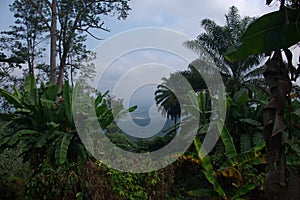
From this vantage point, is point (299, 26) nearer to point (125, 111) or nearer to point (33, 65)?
point (125, 111)

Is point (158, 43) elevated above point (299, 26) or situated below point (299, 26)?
above

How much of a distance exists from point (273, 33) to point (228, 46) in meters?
14.8

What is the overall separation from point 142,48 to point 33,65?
49.8ft

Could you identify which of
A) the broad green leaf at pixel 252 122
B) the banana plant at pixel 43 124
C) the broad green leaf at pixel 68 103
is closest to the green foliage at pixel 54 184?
the banana plant at pixel 43 124

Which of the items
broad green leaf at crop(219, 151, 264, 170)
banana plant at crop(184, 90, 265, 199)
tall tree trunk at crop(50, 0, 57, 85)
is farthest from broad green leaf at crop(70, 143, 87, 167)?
tall tree trunk at crop(50, 0, 57, 85)

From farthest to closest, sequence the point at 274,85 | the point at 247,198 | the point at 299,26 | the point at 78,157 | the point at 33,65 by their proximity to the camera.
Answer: the point at 33,65
the point at 78,157
the point at 247,198
the point at 299,26
the point at 274,85

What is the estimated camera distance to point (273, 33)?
231 cm

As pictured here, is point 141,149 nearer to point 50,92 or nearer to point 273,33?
point 50,92

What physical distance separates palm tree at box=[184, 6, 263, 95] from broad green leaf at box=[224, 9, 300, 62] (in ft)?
44.6

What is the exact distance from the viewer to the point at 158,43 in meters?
4.68

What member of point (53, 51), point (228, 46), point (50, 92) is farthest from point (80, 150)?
point (228, 46)

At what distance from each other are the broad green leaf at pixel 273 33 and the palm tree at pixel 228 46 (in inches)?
535

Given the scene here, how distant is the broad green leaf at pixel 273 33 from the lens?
7.30ft

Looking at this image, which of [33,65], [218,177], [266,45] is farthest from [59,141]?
[33,65]
